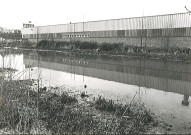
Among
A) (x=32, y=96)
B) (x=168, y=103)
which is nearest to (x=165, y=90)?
(x=168, y=103)

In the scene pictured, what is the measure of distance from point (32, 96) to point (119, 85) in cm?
488

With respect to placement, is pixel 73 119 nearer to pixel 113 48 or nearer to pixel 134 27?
pixel 113 48

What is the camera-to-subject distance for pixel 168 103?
8172 millimetres

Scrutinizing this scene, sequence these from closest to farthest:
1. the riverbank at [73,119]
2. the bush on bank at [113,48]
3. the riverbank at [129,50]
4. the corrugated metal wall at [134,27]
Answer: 1. the riverbank at [73,119]
2. the riverbank at [129,50]
3. the bush on bank at [113,48]
4. the corrugated metal wall at [134,27]

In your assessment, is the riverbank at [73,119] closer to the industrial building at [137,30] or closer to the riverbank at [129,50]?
the riverbank at [129,50]

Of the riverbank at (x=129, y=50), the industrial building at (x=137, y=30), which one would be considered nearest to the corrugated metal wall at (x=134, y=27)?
the industrial building at (x=137, y=30)

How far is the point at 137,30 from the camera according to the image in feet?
102

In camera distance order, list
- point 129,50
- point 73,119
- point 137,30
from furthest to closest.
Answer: point 137,30, point 129,50, point 73,119

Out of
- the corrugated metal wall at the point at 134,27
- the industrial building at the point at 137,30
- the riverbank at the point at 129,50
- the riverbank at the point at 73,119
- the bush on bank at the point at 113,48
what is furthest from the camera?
the corrugated metal wall at the point at 134,27

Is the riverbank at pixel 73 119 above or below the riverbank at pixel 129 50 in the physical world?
below

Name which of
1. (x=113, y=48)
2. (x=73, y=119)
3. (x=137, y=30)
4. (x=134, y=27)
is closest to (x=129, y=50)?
(x=113, y=48)

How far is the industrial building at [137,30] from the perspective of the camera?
26.6 metres

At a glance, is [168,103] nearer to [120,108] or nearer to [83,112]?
[120,108]

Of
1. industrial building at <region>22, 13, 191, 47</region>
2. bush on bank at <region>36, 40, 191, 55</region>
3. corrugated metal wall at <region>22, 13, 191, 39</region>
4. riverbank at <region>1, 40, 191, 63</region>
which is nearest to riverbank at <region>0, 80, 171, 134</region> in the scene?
riverbank at <region>1, 40, 191, 63</region>
